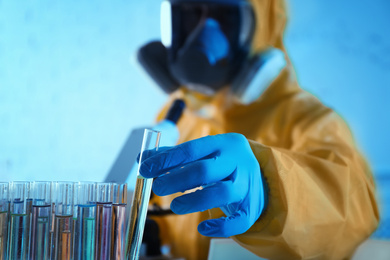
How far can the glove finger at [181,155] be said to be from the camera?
2.34 feet

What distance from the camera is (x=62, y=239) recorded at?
73 centimetres

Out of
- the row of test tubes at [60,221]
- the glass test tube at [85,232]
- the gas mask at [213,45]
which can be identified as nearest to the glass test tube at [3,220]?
the row of test tubes at [60,221]

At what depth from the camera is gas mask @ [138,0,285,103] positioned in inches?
60.4

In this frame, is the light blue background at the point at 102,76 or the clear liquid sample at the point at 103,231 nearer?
the clear liquid sample at the point at 103,231

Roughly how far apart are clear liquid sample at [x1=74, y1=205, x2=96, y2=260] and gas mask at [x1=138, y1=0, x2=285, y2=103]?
2.99 feet

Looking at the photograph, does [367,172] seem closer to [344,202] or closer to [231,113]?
[344,202]

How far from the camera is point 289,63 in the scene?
1568 millimetres

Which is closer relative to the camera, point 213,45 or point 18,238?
point 18,238

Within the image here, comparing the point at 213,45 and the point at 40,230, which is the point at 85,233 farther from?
the point at 213,45

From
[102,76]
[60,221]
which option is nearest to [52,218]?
[60,221]

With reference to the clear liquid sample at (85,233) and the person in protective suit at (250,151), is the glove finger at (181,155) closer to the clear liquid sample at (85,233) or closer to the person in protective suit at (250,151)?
the person in protective suit at (250,151)

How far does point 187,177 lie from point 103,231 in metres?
0.18

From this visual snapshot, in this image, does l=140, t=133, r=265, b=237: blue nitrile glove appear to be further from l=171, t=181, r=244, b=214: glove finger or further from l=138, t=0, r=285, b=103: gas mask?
l=138, t=0, r=285, b=103: gas mask

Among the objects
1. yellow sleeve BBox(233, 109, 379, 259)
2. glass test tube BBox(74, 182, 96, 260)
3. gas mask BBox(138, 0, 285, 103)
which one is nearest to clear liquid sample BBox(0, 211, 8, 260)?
glass test tube BBox(74, 182, 96, 260)
